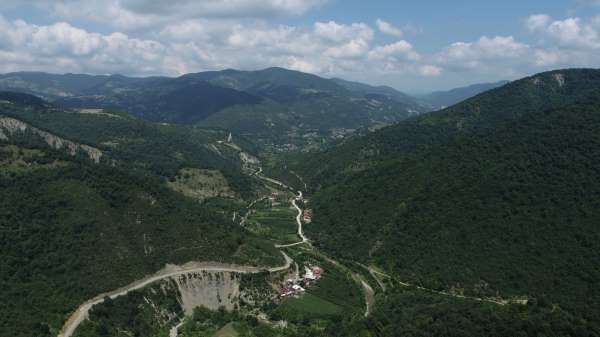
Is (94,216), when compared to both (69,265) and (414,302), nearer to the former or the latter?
(69,265)

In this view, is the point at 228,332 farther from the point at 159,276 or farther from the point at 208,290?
the point at 159,276

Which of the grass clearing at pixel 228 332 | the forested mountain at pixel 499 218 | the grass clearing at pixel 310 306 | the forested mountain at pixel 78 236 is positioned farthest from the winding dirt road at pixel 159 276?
the forested mountain at pixel 499 218

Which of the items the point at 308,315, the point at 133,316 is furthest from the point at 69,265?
the point at 308,315

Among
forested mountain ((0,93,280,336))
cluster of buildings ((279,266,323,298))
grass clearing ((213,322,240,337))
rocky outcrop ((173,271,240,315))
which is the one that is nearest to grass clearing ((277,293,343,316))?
cluster of buildings ((279,266,323,298))

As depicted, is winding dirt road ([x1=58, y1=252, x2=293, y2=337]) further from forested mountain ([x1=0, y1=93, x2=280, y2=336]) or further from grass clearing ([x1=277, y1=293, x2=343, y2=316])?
grass clearing ([x1=277, y1=293, x2=343, y2=316])

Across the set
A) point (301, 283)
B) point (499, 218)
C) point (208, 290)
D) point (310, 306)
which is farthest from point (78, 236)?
point (499, 218)

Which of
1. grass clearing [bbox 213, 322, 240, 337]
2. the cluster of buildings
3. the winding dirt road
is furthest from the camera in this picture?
the cluster of buildings
